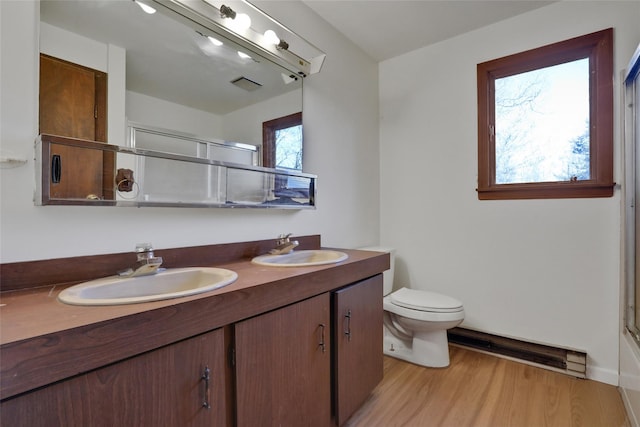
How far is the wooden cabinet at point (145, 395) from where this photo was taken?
0.55 meters

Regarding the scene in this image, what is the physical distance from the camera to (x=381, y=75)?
267cm

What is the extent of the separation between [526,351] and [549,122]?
1.54m

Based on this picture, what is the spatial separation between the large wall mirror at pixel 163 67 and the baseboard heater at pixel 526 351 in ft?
6.71

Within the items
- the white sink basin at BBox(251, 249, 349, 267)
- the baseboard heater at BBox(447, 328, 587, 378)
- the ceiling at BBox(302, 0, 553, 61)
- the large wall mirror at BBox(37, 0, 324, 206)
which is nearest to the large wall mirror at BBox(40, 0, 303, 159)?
the large wall mirror at BBox(37, 0, 324, 206)

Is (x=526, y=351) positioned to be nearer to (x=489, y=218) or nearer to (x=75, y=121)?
(x=489, y=218)

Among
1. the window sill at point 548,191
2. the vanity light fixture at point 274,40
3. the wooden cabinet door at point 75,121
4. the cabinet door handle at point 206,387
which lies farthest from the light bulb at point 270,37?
the window sill at point 548,191

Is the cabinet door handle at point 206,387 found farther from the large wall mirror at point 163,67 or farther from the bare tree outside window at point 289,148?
the bare tree outside window at point 289,148

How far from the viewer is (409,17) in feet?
6.77

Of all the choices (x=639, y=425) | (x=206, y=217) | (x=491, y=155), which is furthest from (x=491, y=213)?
(x=206, y=217)

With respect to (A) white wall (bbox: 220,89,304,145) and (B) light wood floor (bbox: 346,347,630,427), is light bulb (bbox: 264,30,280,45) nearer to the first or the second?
(A) white wall (bbox: 220,89,304,145)

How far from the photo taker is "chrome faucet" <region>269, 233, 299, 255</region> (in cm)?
157

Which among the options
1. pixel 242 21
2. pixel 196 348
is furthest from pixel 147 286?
pixel 242 21

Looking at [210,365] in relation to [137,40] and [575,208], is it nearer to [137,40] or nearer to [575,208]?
[137,40]

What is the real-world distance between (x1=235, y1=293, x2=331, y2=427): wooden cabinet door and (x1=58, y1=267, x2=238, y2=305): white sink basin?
21cm
